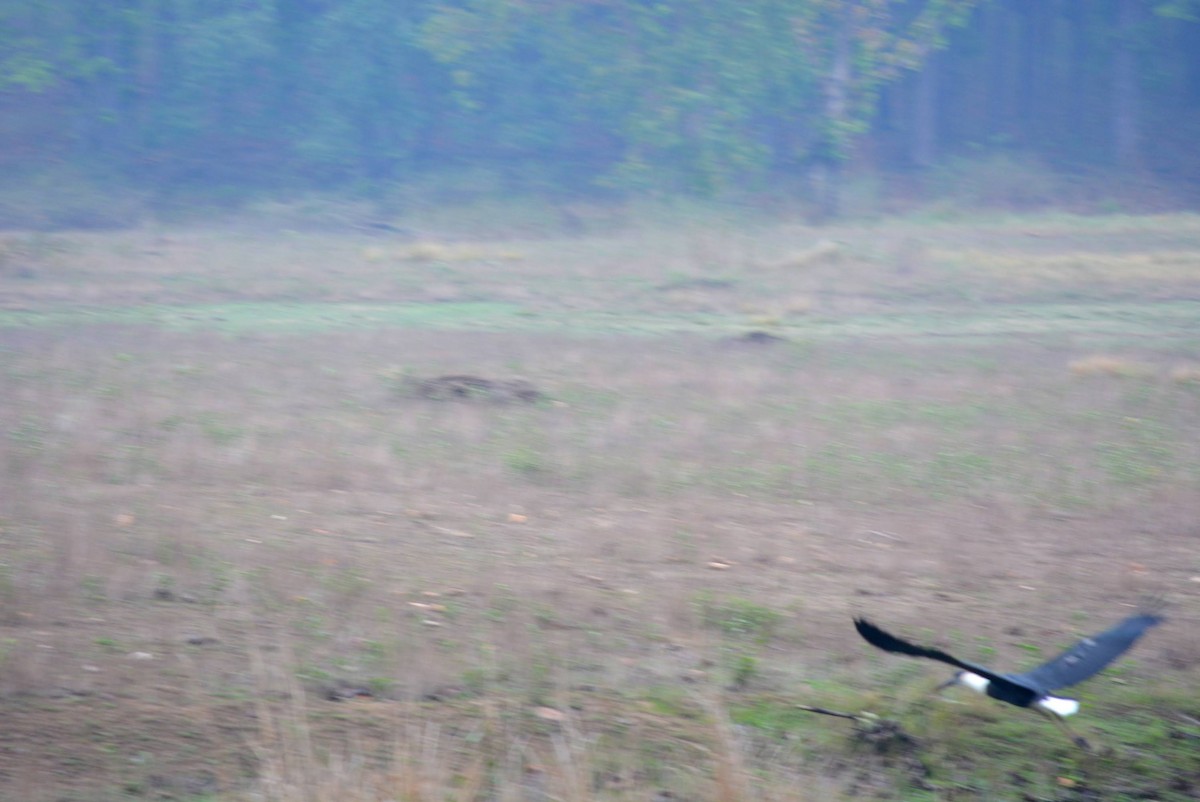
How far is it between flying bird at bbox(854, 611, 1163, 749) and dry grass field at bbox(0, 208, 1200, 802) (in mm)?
322

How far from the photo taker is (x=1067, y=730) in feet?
14.0

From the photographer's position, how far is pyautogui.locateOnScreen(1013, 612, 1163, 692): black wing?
13.5 feet

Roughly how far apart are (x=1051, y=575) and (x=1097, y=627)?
2.34 feet

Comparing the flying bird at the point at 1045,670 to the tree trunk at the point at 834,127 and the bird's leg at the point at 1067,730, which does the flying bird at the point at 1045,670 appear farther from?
the tree trunk at the point at 834,127

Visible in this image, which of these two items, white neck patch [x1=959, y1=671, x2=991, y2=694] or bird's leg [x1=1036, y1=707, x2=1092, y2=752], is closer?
white neck patch [x1=959, y1=671, x2=991, y2=694]

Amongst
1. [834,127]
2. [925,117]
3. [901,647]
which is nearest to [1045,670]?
[901,647]

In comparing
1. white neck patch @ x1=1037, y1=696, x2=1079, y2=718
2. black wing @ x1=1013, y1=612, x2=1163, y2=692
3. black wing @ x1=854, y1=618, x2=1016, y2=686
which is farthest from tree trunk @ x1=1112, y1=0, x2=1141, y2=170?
black wing @ x1=854, y1=618, x2=1016, y2=686

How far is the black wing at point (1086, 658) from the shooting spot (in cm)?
411

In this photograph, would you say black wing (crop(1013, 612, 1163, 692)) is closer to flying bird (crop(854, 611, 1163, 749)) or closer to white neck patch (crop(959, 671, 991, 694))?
flying bird (crop(854, 611, 1163, 749))

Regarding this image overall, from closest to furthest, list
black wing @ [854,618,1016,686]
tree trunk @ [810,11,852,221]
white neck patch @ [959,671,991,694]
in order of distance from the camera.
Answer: black wing @ [854,618,1016,686] < white neck patch @ [959,671,991,694] < tree trunk @ [810,11,852,221]

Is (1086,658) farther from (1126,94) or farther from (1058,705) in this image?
(1126,94)

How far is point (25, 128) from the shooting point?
94.5 ft

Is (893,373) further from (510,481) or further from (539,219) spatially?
(539,219)

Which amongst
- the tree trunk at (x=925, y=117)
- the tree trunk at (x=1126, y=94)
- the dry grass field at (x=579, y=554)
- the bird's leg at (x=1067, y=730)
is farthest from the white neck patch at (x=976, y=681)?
the tree trunk at (x=1126, y=94)
